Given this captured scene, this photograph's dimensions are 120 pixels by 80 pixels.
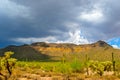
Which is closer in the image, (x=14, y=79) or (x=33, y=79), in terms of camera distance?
(x=14, y=79)

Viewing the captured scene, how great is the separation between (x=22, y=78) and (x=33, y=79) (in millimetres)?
1659

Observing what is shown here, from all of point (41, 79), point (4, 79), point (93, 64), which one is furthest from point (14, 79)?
point (93, 64)

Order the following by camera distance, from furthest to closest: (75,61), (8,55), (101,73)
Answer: (75,61) → (101,73) → (8,55)

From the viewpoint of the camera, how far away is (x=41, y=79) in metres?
44.2

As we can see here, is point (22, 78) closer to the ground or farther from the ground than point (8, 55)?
closer to the ground

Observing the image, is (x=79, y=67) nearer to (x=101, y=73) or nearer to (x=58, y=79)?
(x=101, y=73)

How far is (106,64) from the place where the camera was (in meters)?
77.9

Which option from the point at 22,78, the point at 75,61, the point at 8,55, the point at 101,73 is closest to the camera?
the point at 8,55

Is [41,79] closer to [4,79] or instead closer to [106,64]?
[4,79]

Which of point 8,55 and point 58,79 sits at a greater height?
point 8,55

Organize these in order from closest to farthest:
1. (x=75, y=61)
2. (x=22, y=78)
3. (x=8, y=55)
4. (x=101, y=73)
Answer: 1. (x=8, y=55)
2. (x=22, y=78)
3. (x=101, y=73)
4. (x=75, y=61)

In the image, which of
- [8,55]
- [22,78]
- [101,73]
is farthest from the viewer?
[101,73]

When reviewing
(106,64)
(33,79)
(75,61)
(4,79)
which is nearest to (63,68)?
(75,61)

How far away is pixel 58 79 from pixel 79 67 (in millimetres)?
34431
